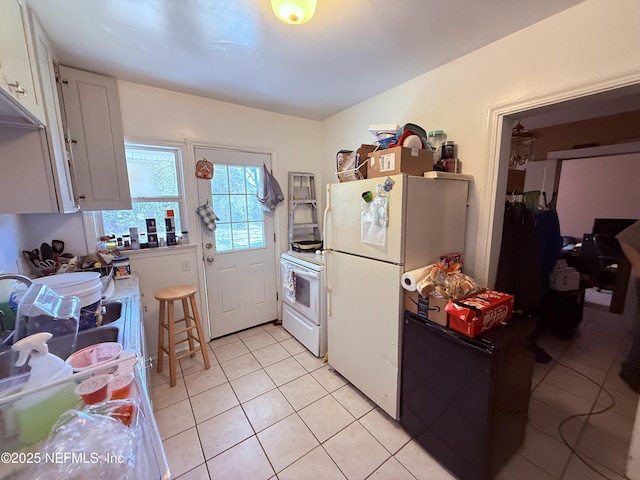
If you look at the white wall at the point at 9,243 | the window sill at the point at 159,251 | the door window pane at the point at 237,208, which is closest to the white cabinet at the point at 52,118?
the white wall at the point at 9,243

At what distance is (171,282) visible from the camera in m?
2.46

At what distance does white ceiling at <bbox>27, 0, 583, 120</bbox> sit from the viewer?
1303mm

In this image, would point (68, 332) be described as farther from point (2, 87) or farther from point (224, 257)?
point (224, 257)

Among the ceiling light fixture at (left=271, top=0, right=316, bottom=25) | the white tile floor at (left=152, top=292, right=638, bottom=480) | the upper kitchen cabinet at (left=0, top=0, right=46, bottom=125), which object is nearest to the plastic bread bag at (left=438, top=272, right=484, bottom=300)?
the white tile floor at (left=152, top=292, right=638, bottom=480)

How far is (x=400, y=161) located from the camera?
1.48 metres

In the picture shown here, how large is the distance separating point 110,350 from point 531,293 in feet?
8.65

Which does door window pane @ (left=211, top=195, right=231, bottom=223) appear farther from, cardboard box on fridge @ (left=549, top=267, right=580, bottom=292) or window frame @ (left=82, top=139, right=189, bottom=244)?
cardboard box on fridge @ (left=549, top=267, right=580, bottom=292)

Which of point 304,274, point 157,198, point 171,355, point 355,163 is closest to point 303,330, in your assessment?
point 304,274

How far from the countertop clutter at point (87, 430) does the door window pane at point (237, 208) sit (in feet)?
6.73

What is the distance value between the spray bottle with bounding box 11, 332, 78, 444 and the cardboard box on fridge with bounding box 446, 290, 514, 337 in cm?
148

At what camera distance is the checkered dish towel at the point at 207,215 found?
2506 mm

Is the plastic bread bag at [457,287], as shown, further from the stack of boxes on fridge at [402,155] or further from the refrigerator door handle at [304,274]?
the refrigerator door handle at [304,274]

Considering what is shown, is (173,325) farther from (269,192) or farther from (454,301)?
(454,301)

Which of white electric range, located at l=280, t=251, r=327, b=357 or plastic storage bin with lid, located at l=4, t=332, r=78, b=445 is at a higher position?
plastic storage bin with lid, located at l=4, t=332, r=78, b=445
